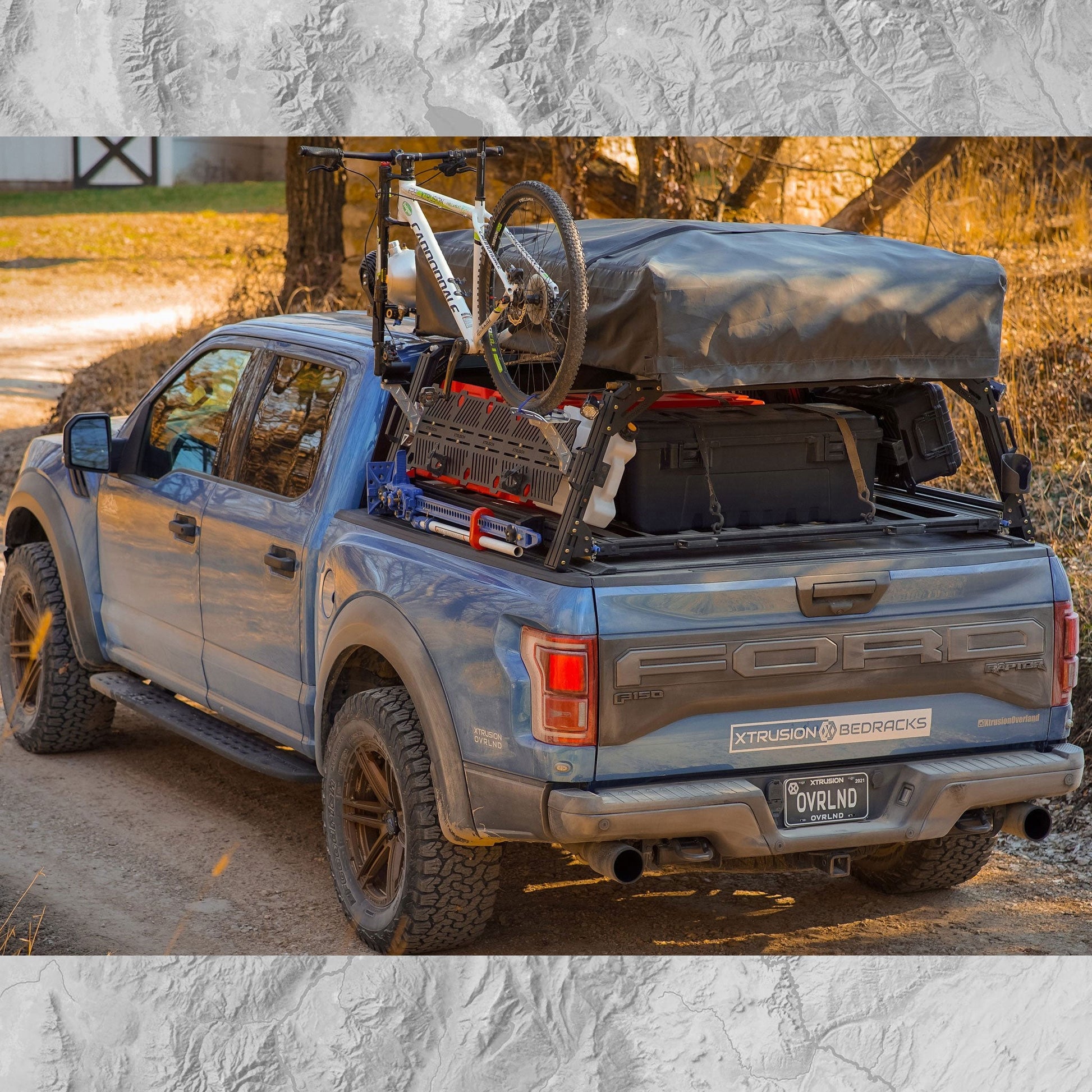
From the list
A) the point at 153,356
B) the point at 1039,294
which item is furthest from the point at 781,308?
the point at 153,356

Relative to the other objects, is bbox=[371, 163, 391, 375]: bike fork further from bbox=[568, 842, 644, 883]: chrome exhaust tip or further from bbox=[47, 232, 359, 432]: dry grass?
bbox=[47, 232, 359, 432]: dry grass

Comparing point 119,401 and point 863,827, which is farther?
point 119,401

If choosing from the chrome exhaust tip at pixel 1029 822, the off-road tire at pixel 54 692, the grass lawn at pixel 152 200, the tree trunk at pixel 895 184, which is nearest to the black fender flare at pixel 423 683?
the chrome exhaust tip at pixel 1029 822

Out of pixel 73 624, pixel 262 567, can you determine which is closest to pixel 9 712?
pixel 73 624

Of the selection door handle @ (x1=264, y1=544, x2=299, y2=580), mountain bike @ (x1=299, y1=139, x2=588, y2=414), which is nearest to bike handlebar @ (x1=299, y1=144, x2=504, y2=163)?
mountain bike @ (x1=299, y1=139, x2=588, y2=414)

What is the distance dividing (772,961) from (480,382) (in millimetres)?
2209

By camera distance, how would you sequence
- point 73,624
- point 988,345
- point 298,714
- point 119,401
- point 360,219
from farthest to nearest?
point 360,219, point 119,401, point 73,624, point 298,714, point 988,345

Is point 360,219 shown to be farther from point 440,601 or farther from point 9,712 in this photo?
point 440,601

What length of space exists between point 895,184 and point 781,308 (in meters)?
7.78

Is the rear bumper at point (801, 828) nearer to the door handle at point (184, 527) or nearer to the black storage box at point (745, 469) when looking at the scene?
the black storage box at point (745, 469)

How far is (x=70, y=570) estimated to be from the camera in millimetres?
6891

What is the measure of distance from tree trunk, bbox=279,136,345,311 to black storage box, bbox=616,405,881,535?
394 inches

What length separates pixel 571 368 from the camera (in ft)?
14.7

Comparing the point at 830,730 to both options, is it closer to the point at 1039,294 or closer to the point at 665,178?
the point at 1039,294
